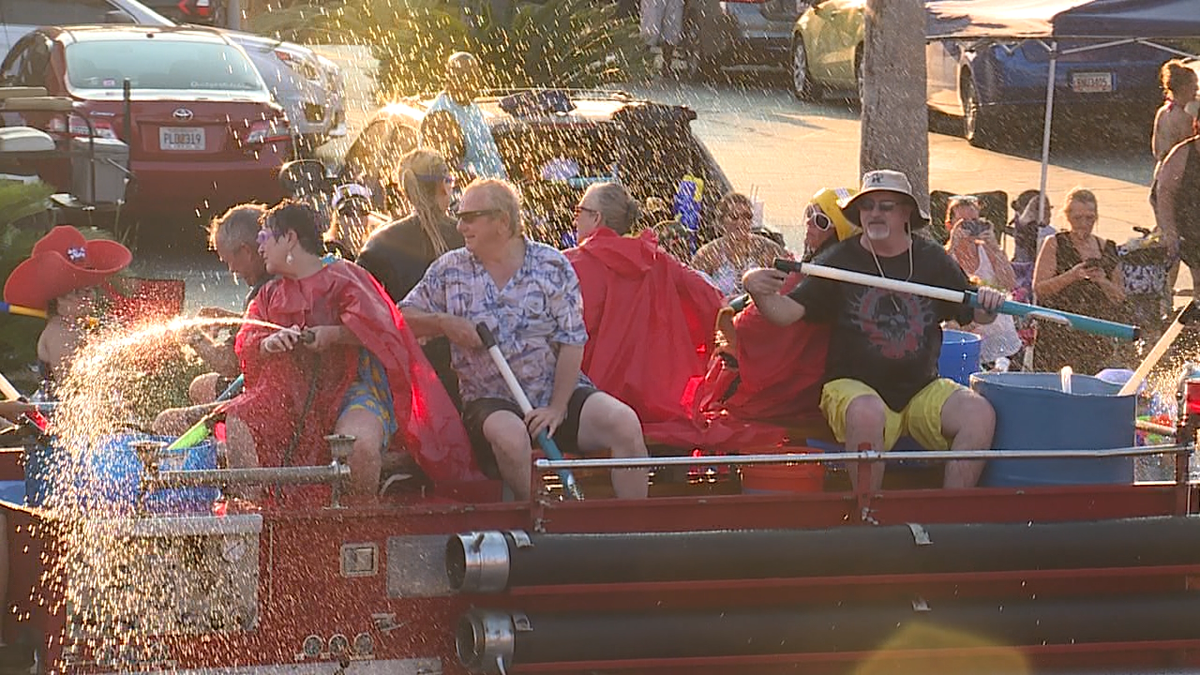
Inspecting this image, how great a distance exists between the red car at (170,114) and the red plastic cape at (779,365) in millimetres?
6833

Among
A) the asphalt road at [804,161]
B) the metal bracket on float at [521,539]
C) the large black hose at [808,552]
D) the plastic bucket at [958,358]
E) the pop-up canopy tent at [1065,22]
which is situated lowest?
the asphalt road at [804,161]

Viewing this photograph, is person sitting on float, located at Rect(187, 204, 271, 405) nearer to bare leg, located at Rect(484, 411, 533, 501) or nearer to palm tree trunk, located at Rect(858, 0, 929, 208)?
bare leg, located at Rect(484, 411, 533, 501)

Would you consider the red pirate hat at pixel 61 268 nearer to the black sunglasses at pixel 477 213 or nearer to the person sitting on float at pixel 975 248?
the black sunglasses at pixel 477 213

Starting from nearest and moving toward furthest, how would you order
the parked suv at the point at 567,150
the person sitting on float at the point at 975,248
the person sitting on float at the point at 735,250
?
the person sitting on float at the point at 735,250 → the person sitting on float at the point at 975,248 → the parked suv at the point at 567,150

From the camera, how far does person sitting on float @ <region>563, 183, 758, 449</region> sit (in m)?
6.93

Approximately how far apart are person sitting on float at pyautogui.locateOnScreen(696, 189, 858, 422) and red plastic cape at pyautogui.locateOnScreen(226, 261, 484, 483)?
122 centimetres

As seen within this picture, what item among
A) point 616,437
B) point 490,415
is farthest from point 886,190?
point 490,415

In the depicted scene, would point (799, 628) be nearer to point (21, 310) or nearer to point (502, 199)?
point (502, 199)

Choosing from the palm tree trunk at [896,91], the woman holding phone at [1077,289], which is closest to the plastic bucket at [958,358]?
the woman holding phone at [1077,289]

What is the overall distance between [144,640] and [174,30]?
1008 cm

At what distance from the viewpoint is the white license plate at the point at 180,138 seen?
1306 cm

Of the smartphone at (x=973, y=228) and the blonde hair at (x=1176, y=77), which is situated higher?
the blonde hair at (x=1176, y=77)

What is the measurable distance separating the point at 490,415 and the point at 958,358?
2.25 m

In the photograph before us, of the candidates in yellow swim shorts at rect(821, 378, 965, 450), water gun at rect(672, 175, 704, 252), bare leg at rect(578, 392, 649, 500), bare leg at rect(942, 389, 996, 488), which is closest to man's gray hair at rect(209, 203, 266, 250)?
bare leg at rect(578, 392, 649, 500)
